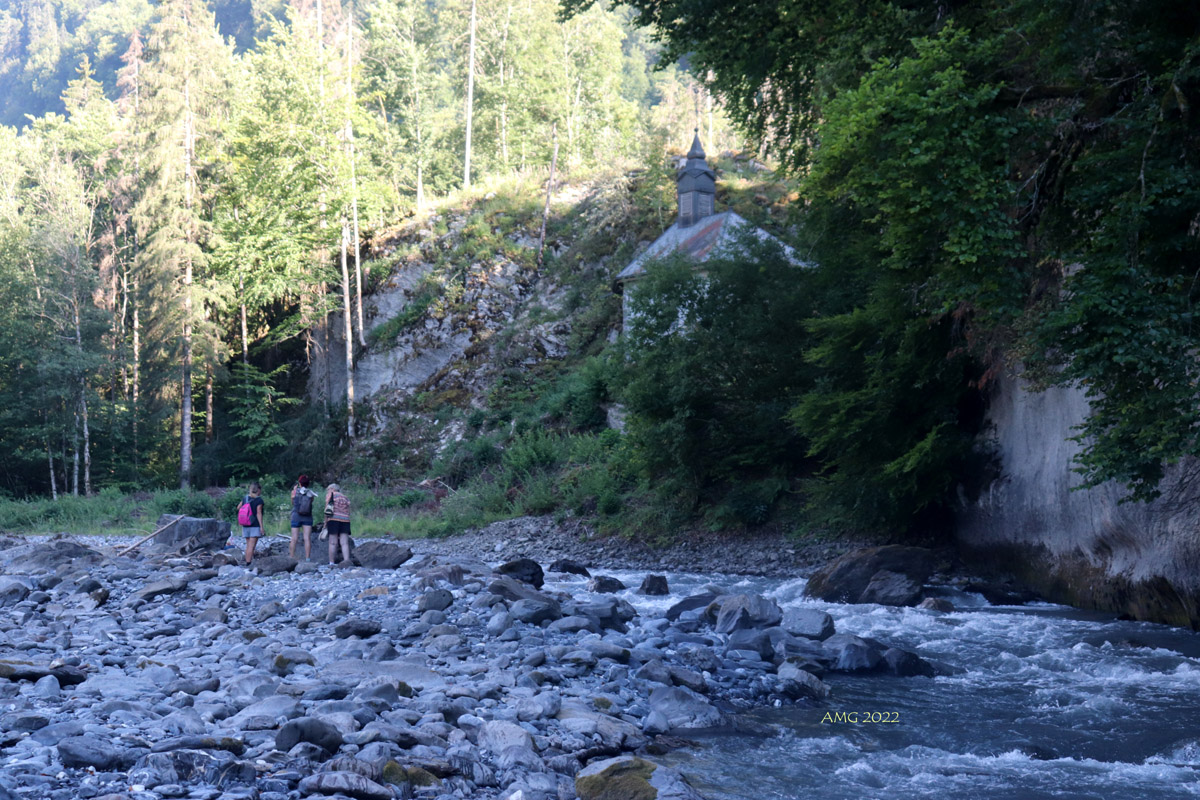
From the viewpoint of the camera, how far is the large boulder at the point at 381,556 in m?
15.7

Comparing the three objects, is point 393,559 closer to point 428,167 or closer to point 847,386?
point 847,386

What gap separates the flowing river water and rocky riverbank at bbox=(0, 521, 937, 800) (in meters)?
0.48

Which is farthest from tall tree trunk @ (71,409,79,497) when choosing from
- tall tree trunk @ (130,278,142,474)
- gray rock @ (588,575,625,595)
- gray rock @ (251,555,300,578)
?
gray rock @ (588,575,625,595)

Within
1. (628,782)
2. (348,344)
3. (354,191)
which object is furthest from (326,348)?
(628,782)

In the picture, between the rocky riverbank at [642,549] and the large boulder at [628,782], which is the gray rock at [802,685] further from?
the rocky riverbank at [642,549]

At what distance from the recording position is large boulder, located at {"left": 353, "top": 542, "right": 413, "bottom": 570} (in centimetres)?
1572

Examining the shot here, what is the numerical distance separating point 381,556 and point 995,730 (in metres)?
11.2

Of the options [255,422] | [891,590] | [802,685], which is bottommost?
[891,590]

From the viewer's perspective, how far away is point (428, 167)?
52125 millimetres

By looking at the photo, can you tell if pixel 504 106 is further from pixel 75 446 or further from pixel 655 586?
pixel 655 586

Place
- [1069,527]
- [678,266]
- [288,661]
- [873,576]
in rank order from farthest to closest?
[678,266] < [873,576] < [1069,527] < [288,661]

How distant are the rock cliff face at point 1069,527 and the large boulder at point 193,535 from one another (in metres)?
15.0

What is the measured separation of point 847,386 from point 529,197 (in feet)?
96.8

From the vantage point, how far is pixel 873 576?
13.4 meters
